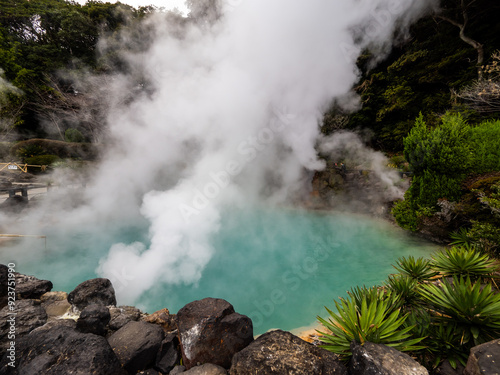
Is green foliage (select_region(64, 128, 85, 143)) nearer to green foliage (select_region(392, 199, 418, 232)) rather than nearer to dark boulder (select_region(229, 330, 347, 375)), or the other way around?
dark boulder (select_region(229, 330, 347, 375))

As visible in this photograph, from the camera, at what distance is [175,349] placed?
2967 mm

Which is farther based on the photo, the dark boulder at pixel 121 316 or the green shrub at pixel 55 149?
the green shrub at pixel 55 149

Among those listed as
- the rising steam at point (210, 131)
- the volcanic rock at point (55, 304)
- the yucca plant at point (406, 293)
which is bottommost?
the yucca plant at point (406, 293)

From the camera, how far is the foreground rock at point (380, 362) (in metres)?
1.90

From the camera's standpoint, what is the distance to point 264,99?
1124 cm

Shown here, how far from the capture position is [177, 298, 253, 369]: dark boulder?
2.66 m

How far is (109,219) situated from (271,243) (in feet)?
27.2

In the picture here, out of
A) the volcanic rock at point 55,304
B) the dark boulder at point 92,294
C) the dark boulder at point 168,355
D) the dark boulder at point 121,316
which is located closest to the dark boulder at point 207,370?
the dark boulder at point 168,355

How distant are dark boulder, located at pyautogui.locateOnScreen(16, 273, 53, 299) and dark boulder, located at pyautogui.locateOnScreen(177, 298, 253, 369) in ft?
12.9

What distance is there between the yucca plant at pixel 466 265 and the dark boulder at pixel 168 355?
16.0 feet

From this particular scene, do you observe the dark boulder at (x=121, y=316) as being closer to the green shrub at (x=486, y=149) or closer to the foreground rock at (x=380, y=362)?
the foreground rock at (x=380, y=362)

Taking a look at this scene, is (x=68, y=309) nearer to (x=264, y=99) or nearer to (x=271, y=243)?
(x=271, y=243)

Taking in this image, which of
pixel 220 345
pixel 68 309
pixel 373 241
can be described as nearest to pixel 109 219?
pixel 68 309

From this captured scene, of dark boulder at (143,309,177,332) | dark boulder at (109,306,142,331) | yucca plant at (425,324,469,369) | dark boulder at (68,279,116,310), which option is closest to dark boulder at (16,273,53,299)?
dark boulder at (68,279,116,310)
